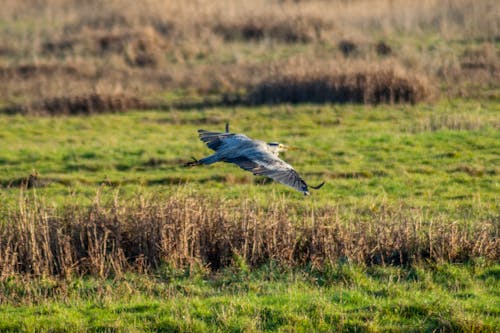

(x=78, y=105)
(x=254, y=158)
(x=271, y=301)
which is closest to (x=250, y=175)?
(x=254, y=158)

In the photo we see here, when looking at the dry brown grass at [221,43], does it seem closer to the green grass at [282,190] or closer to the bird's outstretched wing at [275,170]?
the green grass at [282,190]

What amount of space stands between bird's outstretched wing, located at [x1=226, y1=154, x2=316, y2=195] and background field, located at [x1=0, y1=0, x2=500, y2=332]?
1.27m

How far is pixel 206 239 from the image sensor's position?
9.49m

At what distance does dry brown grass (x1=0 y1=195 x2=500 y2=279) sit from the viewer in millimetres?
9125

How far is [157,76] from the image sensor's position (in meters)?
22.1

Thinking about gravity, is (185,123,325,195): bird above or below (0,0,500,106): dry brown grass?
below

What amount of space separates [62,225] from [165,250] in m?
1.33

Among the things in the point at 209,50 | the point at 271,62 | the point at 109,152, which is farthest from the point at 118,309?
the point at 209,50

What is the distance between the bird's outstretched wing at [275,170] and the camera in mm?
7242

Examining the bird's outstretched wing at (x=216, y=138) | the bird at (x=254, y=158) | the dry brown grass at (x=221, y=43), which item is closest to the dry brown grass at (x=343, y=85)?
the dry brown grass at (x=221, y=43)

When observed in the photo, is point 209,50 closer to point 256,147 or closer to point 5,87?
point 5,87

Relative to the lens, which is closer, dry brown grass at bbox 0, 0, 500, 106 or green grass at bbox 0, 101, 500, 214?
green grass at bbox 0, 101, 500, 214

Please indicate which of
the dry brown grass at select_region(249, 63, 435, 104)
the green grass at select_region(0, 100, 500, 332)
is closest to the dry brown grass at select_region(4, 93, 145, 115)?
the green grass at select_region(0, 100, 500, 332)

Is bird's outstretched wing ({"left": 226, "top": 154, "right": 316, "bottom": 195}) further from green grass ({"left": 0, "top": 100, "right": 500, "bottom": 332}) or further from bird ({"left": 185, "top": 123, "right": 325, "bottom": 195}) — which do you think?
green grass ({"left": 0, "top": 100, "right": 500, "bottom": 332})
